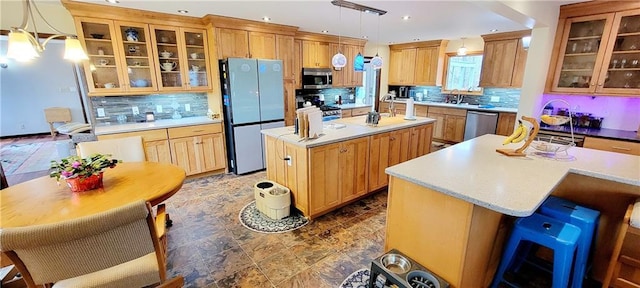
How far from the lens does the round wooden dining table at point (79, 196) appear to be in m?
1.44

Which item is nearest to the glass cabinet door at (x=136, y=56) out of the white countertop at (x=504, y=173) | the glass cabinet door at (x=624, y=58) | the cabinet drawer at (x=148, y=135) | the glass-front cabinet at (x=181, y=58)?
the glass-front cabinet at (x=181, y=58)

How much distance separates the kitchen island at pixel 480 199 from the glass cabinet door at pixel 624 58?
1.78 metres

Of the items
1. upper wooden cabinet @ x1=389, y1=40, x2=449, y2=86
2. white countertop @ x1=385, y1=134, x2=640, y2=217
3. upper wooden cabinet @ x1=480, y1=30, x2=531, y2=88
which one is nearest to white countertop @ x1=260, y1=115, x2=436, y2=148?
white countertop @ x1=385, y1=134, x2=640, y2=217

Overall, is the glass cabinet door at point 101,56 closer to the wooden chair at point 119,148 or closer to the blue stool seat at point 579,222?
the wooden chair at point 119,148

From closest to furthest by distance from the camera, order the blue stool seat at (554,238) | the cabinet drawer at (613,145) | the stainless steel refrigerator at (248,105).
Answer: the blue stool seat at (554,238)
the cabinet drawer at (613,145)
the stainless steel refrigerator at (248,105)

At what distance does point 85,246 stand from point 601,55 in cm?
499

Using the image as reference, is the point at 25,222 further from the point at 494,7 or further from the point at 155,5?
the point at 494,7

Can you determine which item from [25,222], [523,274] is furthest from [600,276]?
[25,222]

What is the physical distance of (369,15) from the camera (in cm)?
366

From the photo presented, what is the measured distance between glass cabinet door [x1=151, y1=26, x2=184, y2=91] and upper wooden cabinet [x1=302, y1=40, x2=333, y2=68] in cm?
213

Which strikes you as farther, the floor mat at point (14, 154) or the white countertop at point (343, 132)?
the floor mat at point (14, 154)

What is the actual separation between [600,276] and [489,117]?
11.9 feet

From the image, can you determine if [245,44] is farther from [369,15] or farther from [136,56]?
[369,15]

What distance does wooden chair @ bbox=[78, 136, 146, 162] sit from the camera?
2.31 m
